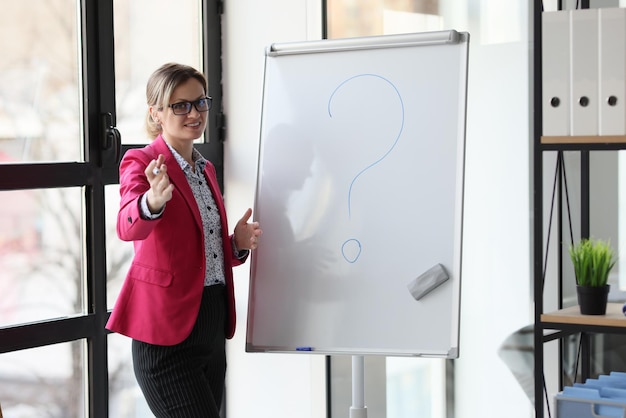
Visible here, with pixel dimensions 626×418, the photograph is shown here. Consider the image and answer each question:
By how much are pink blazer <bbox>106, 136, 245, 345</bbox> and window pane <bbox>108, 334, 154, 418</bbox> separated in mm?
903

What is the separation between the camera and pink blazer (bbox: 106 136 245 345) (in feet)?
8.19

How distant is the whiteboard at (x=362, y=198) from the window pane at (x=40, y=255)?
727 millimetres

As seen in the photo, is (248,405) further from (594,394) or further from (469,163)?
(594,394)

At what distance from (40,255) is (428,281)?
53.5 inches

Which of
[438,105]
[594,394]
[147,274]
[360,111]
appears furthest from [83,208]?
[594,394]

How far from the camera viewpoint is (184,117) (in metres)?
2.57

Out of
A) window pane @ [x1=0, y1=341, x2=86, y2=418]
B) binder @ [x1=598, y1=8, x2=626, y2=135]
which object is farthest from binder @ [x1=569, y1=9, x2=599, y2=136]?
window pane @ [x1=0, y1=341, x2=86, y2=418]

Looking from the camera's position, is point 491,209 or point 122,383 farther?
point 122,383

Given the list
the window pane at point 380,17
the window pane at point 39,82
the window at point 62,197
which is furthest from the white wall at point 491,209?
the window pane at point 39,82

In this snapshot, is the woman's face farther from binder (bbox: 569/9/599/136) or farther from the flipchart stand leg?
binder (bbox: 569/9/599/136)

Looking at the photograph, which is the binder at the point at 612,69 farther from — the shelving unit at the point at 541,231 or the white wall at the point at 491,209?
the white wall at the point at 491,209

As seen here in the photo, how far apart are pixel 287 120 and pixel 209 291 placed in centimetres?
66

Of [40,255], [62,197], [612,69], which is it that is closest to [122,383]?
[40,255]

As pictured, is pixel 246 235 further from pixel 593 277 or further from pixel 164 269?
pixel 593 277
